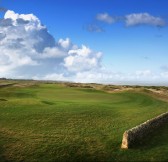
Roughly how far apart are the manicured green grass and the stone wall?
2.13ft

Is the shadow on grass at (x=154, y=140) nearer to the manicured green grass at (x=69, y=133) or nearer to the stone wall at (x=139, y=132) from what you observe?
the manicured green grass at (x=69, y=133)

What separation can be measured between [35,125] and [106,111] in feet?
34.6

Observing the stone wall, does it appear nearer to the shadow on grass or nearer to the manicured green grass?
the shadow on grass

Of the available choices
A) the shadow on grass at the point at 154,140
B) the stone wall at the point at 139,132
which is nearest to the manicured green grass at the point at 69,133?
the shadow on grass at the point at 154,140

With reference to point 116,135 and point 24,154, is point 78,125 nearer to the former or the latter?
point 116,135

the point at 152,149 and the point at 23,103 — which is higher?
the point at 23,103

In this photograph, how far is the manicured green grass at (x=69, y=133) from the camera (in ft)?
82.1

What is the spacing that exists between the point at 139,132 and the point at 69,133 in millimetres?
6552

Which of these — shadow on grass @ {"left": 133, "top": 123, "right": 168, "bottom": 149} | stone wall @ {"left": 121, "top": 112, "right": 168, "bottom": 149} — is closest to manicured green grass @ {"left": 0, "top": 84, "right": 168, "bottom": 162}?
shadow on grass @ {"left": 133, "top": 123, "right": 168, "bottom": 149}

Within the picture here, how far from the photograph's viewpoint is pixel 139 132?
1134 inches

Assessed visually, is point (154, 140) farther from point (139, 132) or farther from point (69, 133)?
point (69, 133)

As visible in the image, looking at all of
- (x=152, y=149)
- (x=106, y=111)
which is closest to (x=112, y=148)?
(x=152, y=149)

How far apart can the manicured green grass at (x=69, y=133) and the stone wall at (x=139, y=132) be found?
0.65 m

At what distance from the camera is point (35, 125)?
30.9 meters
